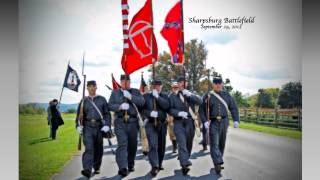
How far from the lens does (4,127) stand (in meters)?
8.03

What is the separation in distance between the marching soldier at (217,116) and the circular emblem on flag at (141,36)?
3.25 ft

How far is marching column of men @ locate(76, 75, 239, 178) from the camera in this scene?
305 inches

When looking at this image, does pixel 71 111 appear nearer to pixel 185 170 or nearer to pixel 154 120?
pixel 154 120

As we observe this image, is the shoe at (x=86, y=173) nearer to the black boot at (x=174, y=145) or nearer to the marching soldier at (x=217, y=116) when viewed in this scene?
the black boot at (x=174, y=145)

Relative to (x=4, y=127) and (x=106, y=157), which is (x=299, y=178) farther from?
(x=4, y=127)

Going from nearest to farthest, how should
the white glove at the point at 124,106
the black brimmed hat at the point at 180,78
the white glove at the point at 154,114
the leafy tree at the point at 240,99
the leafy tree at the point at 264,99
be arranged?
the white glove at the point at 124,106
the white glove at the point at 154,114
the black brimmed hat at the point at 180,78
the leafy tree at the point at 240,99
the leafy tree at the point at 264,99

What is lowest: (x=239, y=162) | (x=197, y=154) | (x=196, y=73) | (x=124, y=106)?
(x=239, y=162)

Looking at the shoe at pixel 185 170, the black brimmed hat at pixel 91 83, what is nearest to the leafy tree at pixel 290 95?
the shoe at pixel 185 170

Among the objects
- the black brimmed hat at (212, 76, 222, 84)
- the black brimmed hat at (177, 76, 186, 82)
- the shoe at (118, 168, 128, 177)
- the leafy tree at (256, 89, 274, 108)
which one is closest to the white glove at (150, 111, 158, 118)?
the black brimmed hat at (177, 76, 186, 82)

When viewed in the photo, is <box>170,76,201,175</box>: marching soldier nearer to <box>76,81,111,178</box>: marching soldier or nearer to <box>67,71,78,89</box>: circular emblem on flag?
<box>76,81,111,178</box>: marching soldier

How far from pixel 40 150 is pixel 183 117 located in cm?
194

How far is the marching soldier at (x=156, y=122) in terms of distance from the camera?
782 cm

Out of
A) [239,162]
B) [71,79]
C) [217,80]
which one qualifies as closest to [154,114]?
[217,80]

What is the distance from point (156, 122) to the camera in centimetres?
787
